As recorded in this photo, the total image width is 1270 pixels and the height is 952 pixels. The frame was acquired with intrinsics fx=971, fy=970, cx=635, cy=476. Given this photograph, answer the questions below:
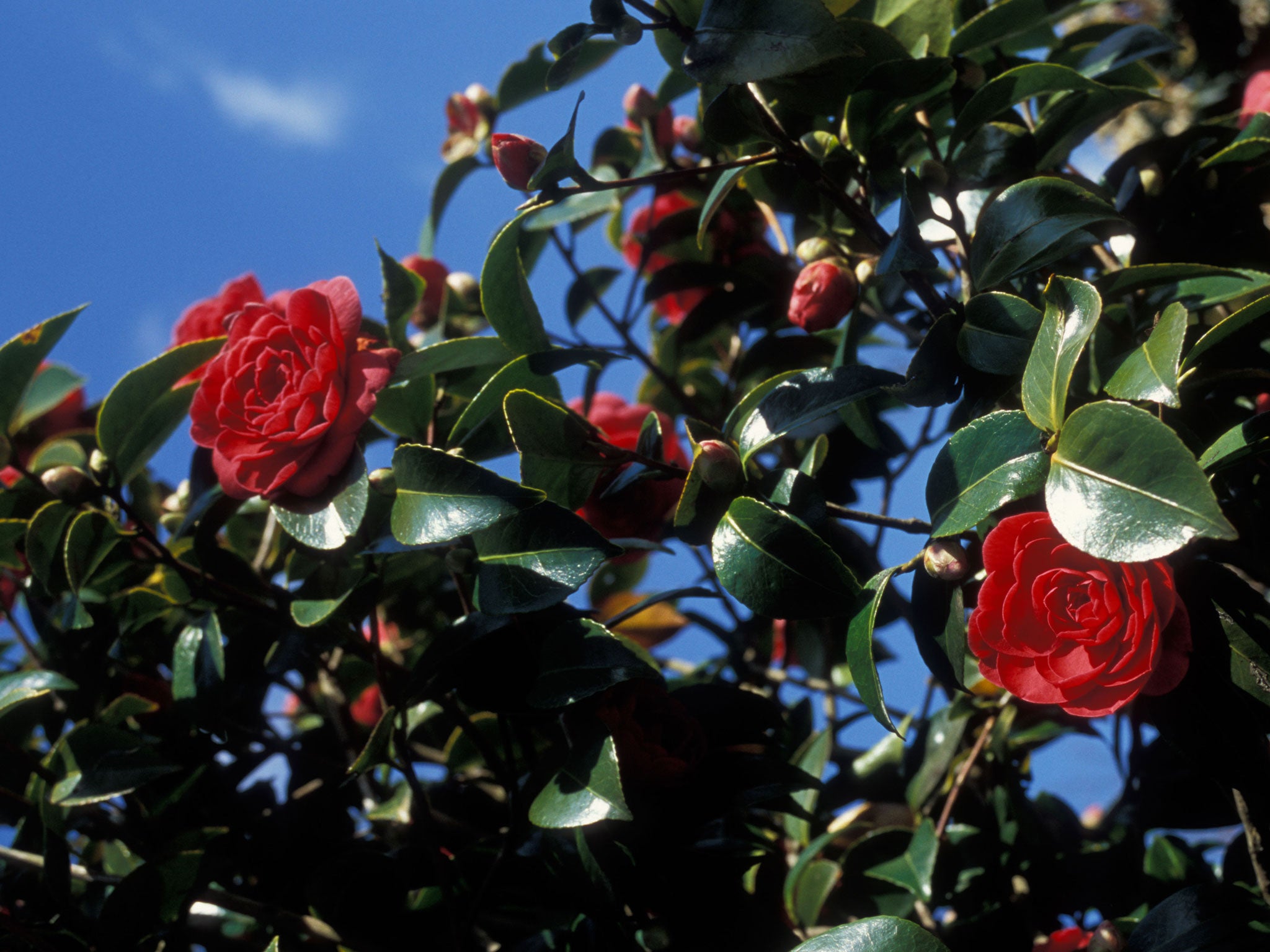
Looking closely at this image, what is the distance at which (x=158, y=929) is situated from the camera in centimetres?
76

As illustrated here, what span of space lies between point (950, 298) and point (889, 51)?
18cm

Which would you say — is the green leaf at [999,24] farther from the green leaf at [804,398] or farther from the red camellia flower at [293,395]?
the red camellia flower at [293,395]

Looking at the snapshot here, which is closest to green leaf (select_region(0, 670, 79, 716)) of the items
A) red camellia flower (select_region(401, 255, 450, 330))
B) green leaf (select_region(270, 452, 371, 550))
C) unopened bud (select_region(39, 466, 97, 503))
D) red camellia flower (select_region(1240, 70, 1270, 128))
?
unopened bud (select_region(39, 466, 97, 503))

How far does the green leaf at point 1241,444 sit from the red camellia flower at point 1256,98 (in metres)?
0.44

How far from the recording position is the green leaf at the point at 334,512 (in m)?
0.67

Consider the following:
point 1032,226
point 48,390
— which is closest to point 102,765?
point 48,390

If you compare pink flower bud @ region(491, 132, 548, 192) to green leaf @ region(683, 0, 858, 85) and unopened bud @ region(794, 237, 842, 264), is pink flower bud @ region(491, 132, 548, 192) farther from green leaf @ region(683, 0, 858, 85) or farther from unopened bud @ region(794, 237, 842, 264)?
unopened bud @ region(794, 237, 842, 264)

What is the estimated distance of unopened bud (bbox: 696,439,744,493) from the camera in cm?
63

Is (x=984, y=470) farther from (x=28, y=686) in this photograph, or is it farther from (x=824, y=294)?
(x=28, y=686)

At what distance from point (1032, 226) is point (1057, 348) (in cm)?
14

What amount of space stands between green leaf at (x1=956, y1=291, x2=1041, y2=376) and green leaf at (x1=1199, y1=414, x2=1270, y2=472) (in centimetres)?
11

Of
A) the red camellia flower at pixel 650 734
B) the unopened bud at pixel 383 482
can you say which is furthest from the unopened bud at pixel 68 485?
the red camellia flower at pixel 650 734

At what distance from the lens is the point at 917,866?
0.83m

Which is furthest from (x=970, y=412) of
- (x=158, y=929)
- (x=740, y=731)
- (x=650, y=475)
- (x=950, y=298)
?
(x=158, y=929)
